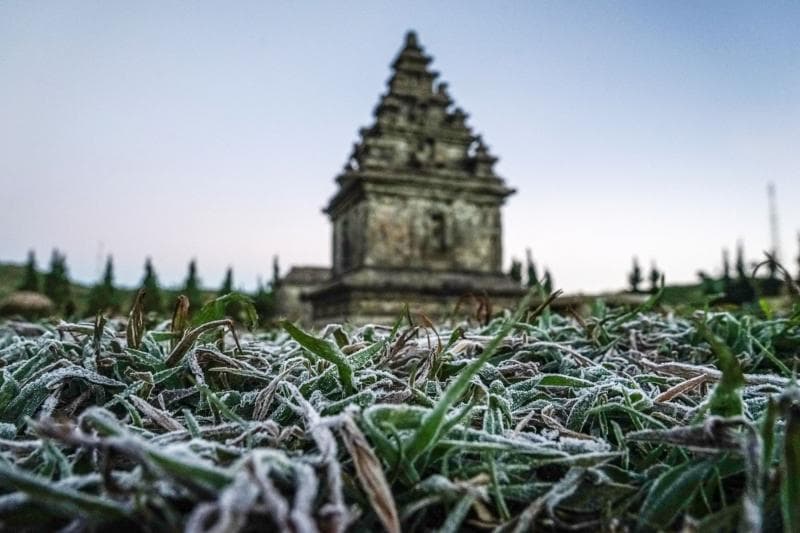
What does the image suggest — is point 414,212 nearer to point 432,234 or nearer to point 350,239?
point 432,234

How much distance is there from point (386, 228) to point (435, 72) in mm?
4532

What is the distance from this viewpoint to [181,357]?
87 centimetres

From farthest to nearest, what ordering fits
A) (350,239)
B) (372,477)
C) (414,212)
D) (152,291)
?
1. (152,291)
2. (350,239)
3. (414,212)
4. (372,477)

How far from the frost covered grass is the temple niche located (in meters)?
10.1

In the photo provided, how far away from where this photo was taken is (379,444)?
55cm

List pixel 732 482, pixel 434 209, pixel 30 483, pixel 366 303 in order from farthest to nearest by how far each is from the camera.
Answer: pixel 434 209 < pixel 366 303 < pixel 732 482 < pixel 30 483

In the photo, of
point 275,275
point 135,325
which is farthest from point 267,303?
point 135,325

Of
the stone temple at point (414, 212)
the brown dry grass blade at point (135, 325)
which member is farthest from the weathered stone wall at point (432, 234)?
the brown dry grass blade at point (135, 325)

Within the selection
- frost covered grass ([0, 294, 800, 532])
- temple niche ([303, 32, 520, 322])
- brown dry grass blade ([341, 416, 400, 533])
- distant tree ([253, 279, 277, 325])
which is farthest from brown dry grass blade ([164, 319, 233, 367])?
distant tree ([253, 279, 277, 325])

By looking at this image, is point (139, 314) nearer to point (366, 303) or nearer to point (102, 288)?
point (366, 303)

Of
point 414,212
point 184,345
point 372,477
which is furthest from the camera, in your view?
point 414,212

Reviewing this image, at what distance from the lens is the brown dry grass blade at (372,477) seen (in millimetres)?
480

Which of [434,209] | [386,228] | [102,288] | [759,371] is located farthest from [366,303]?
[102,288]

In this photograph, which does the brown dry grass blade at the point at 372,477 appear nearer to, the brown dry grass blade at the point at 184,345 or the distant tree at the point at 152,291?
the brown dry grass blade at the point at 184,345
